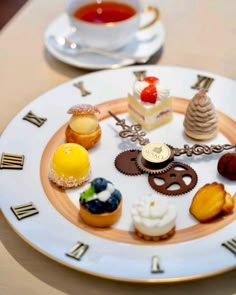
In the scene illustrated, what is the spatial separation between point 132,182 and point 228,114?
27 cm

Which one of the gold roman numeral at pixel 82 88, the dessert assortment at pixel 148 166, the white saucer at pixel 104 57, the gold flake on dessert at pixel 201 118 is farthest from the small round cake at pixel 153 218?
the white saucer at pixel 104 57

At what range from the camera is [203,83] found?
3.89 feet

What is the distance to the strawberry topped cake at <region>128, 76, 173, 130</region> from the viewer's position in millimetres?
1088

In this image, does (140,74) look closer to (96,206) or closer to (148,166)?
(148,166)

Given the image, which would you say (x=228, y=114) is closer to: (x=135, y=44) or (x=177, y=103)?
(x=177, y=103)

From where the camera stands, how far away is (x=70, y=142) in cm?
105

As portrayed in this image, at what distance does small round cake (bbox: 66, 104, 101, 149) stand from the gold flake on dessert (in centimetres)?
18

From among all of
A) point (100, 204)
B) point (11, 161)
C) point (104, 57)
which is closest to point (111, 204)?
point (100, 204)

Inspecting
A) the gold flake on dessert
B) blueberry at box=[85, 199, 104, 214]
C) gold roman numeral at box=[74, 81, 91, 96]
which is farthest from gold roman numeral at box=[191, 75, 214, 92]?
blueberry at box=[85, 199, 104, 214]

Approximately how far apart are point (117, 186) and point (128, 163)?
0.20ft

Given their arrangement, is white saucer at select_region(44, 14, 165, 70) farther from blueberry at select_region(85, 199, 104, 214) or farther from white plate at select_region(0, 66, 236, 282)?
blueberry at select_region(85, 199, 104, 214)

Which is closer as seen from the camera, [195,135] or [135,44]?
[195,135]

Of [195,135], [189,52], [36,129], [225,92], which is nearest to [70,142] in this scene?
[36,129]

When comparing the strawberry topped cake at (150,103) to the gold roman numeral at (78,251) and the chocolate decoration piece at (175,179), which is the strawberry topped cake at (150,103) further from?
the gold roman numeral at (78,251)
